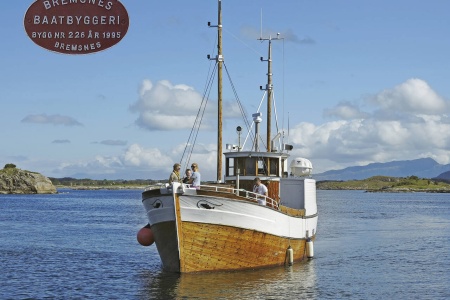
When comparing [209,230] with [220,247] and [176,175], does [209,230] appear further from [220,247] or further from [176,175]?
[176,175]

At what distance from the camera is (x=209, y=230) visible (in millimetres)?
27453

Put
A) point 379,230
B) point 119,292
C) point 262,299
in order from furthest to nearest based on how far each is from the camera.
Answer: point 379,230
point 119,292
point 262,299

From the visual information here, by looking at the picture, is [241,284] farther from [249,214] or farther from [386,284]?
[386,284]

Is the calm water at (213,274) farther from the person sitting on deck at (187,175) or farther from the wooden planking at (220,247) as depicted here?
the person sitting on deck at (187,175)

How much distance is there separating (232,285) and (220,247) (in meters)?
2.09

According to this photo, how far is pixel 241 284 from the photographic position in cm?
2680

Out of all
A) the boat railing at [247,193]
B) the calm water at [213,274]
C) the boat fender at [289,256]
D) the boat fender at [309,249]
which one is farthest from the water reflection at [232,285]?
the boat fender at [309,249]

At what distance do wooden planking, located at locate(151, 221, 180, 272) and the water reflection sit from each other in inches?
18.6

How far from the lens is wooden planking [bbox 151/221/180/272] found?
27703 mm

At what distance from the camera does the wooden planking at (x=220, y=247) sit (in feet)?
90.0

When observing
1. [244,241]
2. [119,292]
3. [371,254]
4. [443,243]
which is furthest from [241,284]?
[443,243]

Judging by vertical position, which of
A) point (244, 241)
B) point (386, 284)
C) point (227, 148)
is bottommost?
point (386, 284)

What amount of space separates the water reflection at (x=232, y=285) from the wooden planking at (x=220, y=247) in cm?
39

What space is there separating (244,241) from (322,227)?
39604mm
